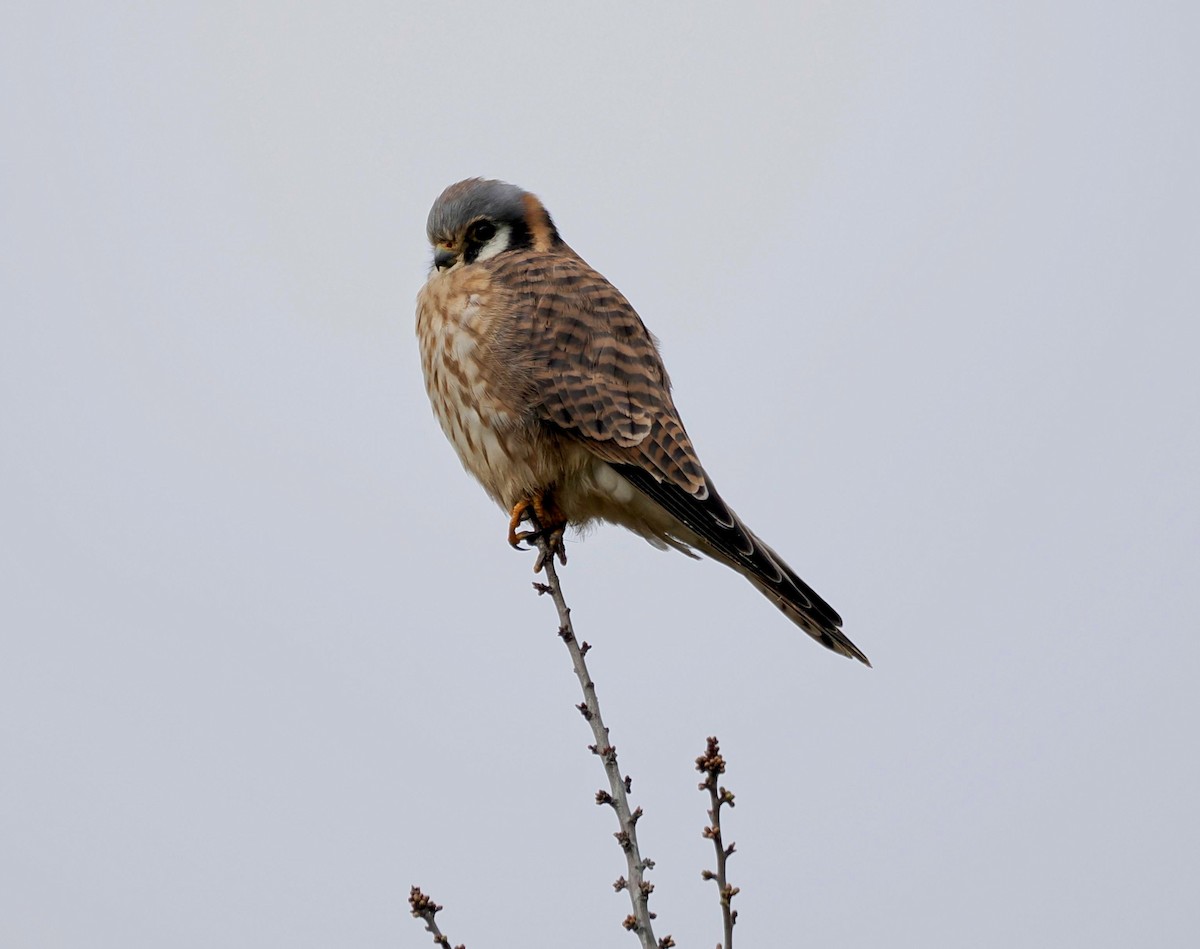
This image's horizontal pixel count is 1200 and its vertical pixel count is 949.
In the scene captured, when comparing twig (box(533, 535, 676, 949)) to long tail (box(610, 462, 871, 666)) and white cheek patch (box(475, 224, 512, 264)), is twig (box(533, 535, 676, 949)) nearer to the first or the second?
long tail (box(610, 462, 871, 666))

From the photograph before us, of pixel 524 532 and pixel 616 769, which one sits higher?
pixel 524 532

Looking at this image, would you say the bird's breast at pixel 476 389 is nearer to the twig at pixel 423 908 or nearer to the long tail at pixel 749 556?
the long tail at pixel 749 556

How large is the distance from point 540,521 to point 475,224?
1003 millimetres

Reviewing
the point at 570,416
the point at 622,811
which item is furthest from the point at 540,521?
the point at 622,811

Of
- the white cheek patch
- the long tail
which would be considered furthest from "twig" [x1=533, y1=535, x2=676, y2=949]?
the white cheek patch

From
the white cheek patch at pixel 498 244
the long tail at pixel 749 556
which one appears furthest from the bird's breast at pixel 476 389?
the long tail at pixel 749 556

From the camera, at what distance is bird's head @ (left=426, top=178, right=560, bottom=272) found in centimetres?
421

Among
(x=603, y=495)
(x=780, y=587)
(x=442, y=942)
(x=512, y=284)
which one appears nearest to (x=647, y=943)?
(x=442, y=942)

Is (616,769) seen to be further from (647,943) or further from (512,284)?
(512,284)

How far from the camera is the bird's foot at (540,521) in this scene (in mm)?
3691

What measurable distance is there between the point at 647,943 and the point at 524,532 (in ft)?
6.02

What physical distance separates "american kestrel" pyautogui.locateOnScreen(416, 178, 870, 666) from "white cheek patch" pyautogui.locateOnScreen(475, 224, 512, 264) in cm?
9

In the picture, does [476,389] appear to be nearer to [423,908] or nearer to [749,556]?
[749,556]

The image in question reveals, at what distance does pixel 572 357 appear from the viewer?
3.82m
